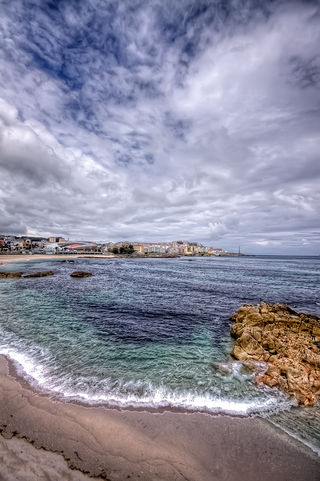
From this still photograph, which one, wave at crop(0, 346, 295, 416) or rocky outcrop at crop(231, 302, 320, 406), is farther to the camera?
rocky outcrop at crop(231, 302, 320, 406)

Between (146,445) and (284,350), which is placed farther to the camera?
(284,350)

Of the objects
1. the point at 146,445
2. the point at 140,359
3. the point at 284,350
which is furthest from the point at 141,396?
the point at 284,350

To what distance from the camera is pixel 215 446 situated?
5281mm

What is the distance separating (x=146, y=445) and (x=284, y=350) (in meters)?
7.44

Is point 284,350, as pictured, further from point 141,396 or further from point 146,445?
point 146,445

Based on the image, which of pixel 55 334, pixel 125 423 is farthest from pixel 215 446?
pixel 55 334

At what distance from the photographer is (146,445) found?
5188mm

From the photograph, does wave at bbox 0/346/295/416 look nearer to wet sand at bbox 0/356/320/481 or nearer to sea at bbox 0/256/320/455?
sea at bbox 0/256/320/455

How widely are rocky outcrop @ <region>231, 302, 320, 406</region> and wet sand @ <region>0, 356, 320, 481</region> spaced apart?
2301mm

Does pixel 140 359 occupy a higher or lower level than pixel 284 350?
lower

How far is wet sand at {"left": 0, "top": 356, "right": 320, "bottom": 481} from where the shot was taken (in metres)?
4.53

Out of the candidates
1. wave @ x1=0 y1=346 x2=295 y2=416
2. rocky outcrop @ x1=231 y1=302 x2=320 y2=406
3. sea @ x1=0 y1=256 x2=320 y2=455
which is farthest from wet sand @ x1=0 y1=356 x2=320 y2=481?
rocky outcrop @ x1=231 y1=302 x2=320 y2=406

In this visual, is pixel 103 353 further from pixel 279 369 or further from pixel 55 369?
pixel 279 369

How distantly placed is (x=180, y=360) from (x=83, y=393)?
14.3ft
